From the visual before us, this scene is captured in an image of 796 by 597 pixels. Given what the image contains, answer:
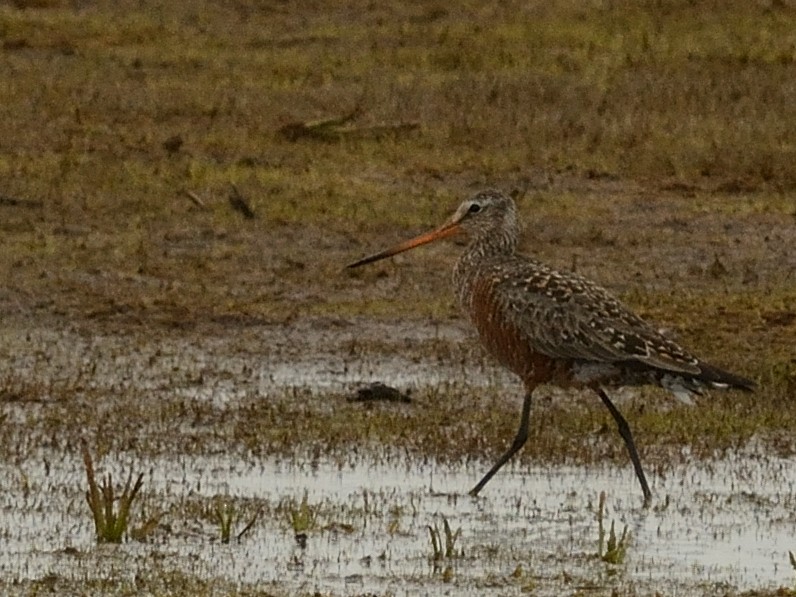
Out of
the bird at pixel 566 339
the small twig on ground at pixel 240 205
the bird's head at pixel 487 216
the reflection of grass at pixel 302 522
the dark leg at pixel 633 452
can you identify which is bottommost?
the reflection of grass at pixel 302 522

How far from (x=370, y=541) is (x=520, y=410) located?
2667 mm

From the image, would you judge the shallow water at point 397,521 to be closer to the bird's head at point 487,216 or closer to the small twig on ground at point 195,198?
the bird's head at point 487,216

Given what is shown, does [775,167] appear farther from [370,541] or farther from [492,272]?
[370,541]

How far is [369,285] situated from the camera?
45.9ft

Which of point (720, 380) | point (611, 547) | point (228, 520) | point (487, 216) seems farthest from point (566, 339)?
point (228, 520)

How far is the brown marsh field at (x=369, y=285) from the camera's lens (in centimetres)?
849

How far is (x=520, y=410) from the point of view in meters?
11.0

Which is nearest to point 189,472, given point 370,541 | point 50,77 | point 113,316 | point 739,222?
point 370,541

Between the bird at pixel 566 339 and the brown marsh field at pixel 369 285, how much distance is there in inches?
17.4

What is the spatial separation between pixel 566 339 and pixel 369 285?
15.3ft

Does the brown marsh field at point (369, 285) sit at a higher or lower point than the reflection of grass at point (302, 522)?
higher

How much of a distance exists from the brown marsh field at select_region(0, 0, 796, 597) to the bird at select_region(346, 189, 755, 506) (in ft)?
1.45

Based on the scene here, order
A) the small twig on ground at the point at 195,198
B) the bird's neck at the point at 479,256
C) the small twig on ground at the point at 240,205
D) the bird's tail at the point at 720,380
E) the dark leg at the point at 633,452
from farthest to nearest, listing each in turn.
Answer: the small twig on ground at the point at 195,198
the small twig on ground at the point at 240,205
the bird's neck at the point at 479,256
the dark leg at the point at 633,452
the bird's tail at the point at 720,380

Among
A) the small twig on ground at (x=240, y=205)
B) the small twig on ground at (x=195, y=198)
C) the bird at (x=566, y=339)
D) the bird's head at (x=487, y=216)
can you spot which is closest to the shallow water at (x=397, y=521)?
the bird at (x=566, y=339)
